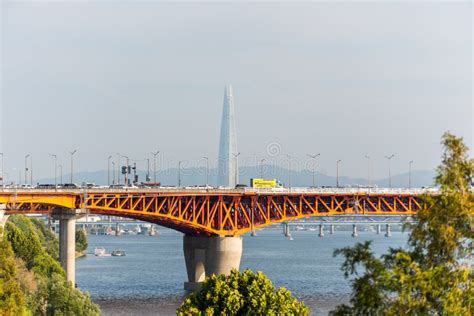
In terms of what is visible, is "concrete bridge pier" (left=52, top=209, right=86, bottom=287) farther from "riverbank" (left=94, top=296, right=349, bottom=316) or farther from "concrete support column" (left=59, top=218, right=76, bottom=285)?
"riverbank" (left=94, top=296, right=349, bottom=316)

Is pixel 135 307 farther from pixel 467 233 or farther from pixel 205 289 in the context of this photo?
pixel 467 233

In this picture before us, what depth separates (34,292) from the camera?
111750 millimetres

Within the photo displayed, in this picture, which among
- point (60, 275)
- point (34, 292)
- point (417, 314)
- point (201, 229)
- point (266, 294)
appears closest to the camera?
point (417, 314)

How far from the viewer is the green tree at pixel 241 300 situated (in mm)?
76188

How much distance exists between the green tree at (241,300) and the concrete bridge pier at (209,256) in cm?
6995

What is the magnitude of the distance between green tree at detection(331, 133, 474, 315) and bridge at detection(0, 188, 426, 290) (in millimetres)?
99260

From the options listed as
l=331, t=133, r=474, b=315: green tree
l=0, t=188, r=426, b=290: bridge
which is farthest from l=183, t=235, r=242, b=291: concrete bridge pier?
l=331, t=133, r=474, b=315: green tree

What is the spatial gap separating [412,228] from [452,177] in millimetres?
2011

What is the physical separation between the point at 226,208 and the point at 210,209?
2.15 metres

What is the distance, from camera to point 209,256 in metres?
151

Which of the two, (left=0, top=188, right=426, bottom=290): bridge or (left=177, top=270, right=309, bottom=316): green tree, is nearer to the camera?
(left=177, top=270, right=309, bottom=316): green tree

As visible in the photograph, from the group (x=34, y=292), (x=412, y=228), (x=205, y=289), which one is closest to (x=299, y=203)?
(x=34, y=292)

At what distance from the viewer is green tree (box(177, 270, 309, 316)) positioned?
76188mm

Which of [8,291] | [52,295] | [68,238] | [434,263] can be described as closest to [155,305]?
[68,238]
